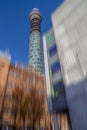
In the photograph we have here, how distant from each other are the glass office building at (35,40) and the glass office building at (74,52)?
68744mm

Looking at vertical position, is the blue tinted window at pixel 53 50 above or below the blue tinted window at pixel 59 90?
above

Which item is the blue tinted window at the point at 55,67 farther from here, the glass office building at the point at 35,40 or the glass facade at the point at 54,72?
the glass office building at the point at 35,40

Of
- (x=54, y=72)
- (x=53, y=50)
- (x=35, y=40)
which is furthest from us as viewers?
(x=35, y=40)

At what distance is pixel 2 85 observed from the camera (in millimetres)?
47031

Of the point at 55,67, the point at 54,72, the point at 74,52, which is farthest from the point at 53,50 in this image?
the point at 74,52

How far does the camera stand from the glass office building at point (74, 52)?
31.7 meters

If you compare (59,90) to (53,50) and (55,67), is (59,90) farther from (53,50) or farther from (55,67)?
(53,50)

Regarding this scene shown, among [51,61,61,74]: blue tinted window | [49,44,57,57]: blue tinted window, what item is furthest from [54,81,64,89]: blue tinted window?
[49,44,57,57]: blue tinted window

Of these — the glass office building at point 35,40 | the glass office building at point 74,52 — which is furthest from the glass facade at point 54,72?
the glass office building at point 35,40

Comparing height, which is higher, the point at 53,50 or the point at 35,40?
the point at 35,40

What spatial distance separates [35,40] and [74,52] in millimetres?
87617

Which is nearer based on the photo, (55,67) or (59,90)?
(59,90)

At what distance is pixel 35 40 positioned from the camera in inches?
4838

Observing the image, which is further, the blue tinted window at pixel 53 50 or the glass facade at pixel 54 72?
the blue tinted window at pixel 53 50
